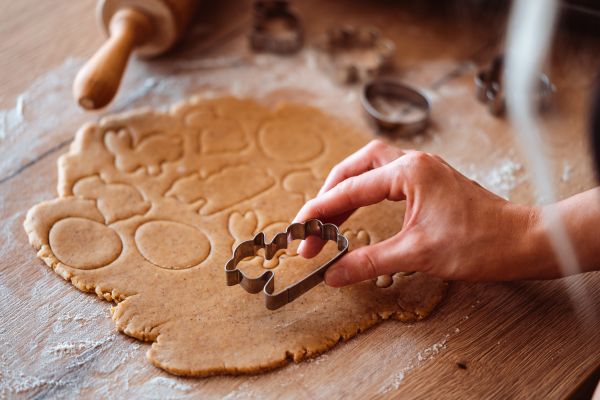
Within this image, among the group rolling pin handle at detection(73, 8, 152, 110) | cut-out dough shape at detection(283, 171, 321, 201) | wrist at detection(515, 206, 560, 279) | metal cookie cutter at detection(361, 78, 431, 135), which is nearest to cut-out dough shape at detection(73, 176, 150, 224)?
rolling pin handle at detection(73, 8, 152, 110)

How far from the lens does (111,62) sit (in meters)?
1.30

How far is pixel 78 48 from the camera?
1.54m

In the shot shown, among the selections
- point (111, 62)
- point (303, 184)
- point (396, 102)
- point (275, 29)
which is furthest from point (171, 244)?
point (275, 29)

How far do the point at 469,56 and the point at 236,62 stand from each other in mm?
597

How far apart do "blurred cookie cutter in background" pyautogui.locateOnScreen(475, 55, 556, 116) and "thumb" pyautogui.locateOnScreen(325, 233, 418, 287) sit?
62cm

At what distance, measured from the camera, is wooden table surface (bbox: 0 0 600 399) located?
37.5 inches

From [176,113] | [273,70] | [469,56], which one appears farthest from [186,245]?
[469,56]

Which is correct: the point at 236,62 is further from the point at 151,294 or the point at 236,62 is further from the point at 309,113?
the point at 151,294

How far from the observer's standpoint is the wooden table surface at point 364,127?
953 millimetres

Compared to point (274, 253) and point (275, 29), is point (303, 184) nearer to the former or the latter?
point (274, 253)

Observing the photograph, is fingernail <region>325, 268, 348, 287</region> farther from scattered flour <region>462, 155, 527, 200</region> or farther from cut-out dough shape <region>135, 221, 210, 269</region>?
scattered flour <region>462, 155, 527, 200</region>

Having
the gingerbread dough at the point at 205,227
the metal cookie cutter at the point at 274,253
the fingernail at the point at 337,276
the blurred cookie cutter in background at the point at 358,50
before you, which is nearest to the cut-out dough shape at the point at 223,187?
the gingerbread dough at the point at 205,227

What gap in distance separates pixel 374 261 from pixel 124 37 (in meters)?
0.77

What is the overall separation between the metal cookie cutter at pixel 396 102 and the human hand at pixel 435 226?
0.38 meters
